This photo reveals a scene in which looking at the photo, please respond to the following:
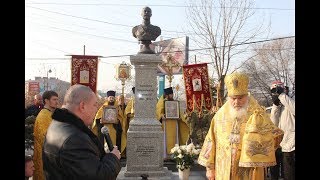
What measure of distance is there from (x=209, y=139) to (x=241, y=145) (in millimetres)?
530

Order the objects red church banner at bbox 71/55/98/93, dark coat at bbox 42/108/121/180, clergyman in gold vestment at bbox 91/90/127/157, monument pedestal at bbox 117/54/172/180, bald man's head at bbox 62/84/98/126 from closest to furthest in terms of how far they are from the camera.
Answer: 1. dark coat at bbox 42/108/121/180
2. bald man's head at bbox 62/84/98/126
3. monument pedestal at bbox 117/54/172/180
4. clergyman in gold vestment at bbox 91/90/127/157
5. red church banner at bbox 71/55/98/93

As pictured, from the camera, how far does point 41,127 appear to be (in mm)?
6516

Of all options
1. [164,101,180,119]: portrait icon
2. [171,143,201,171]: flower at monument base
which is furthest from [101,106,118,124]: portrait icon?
[171,143,201,171]: flower at monument base

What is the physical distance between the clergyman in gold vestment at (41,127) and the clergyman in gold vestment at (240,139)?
8.88 feet

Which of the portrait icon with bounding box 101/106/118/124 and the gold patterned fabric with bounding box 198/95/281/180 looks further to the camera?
the portrait icon with bounding box 101/106/118/124

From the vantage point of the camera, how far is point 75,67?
39.8ft

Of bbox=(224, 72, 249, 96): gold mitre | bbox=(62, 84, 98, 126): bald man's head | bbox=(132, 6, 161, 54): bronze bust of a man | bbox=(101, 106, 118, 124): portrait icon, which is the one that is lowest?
bbox=(101, 106, 118, 124): portrait icon

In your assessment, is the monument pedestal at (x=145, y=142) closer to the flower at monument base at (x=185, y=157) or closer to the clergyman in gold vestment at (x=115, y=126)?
the flower at monument base at (x=185, y=157)

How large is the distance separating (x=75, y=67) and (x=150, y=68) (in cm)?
413

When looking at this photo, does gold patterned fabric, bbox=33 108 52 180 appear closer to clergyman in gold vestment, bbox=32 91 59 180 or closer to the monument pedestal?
clergyman in gold vestment, bbox=32 91 59 180

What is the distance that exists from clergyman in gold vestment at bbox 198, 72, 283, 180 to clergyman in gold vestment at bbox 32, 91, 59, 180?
2707mm

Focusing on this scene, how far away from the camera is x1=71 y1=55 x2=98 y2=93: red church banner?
1213cm

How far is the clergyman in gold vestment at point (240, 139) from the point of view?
4.93 meters
